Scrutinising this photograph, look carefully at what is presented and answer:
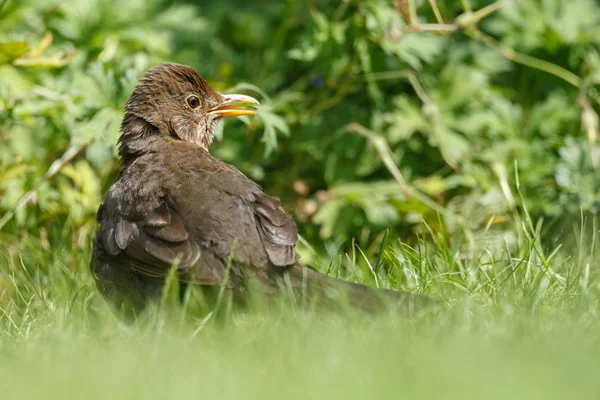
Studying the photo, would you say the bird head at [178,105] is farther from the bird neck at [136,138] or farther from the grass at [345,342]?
the grass at [345,342]

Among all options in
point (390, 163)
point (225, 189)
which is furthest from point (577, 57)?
point (225, 189)

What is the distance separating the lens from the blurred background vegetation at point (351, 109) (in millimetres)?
4980

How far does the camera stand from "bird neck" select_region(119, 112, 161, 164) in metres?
4.30

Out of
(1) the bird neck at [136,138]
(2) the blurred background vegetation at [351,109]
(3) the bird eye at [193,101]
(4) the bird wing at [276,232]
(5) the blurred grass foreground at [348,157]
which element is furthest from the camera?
(2) the blurred background vegetation at [351,109]

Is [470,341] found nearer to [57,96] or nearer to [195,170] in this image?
[195,170]

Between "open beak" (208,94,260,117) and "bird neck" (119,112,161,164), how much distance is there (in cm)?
39

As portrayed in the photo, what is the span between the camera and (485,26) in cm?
620

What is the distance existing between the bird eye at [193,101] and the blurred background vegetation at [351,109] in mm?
373

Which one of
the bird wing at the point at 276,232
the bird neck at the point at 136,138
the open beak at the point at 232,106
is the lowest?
the bird wing at the point at 276,232

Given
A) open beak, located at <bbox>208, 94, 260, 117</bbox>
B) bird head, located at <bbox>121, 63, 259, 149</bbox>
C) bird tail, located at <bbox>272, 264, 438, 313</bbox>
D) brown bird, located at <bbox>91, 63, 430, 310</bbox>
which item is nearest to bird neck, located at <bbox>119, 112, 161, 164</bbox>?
bird head, located at <bbox>121, 63, 259, 149</bbox>

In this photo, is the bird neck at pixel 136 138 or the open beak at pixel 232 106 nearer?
the bird neck at pixel 136 138

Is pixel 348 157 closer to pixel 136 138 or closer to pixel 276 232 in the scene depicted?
pixel 136 138

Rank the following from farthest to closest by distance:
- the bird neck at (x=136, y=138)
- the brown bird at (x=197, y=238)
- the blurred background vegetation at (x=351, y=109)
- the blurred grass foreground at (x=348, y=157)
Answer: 1. the blurred background vegetation at (x=351, y=109)
2. the bird neck at (x=136, y=138)
3. the brown bird at (x=197, y=238)
4. the blurred grass foreground at (x=348, y=157)

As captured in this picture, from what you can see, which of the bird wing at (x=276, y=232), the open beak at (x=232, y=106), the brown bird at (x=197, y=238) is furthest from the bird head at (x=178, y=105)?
the bird wing at (x=276, y=232)
